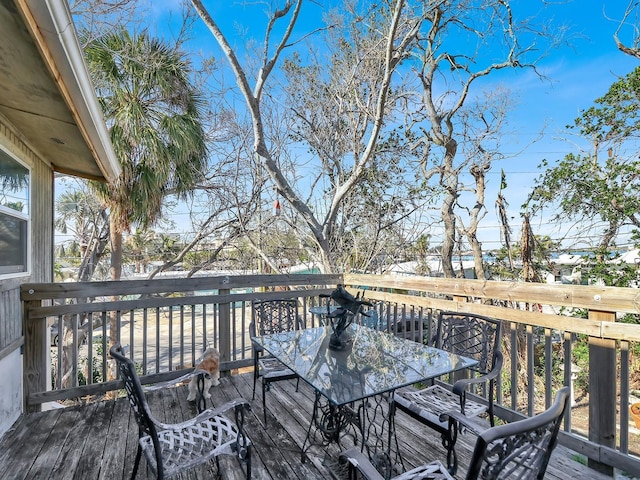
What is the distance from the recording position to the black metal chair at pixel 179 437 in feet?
4.98

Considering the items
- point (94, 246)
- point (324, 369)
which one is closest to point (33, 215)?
point (324, 369)

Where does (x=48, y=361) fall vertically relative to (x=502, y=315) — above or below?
below

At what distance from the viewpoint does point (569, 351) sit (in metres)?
2.20

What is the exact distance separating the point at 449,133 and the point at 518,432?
8251mm

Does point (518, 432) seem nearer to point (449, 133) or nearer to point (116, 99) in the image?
point (116, 99)

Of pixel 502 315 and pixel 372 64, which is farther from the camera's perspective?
pixel 372 64

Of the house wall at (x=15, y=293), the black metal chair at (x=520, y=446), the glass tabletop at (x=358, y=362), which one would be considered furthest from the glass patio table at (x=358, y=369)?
the house wall at (x=15, y=293)

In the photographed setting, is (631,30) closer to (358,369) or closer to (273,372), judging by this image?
(358,369)

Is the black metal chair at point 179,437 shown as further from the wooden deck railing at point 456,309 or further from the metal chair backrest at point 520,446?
the wooden deck railing at point 456,309

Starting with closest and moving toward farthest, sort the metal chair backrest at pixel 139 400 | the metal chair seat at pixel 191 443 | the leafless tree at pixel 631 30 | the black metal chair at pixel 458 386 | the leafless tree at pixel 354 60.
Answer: the metal chair backrest at pixel 139 400 → the metal chair seat at pixel 191 443 → the black metal chair at pixel 458 386 → the leafless tree at pixel 354 60 → the leafless tree at pixel 631 30

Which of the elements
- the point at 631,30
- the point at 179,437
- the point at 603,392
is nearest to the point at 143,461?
the point at 179,437

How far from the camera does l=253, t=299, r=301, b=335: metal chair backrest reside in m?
3.29

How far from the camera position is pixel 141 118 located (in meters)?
6.18

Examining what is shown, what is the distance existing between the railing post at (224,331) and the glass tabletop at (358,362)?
1.19m
